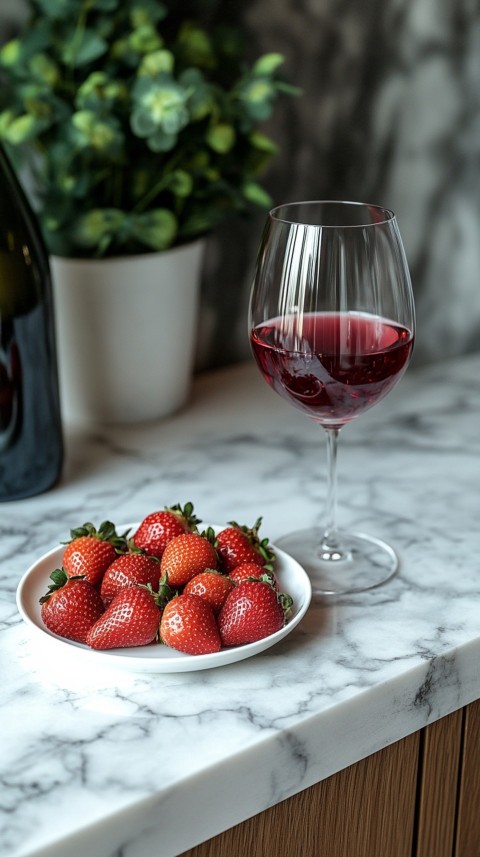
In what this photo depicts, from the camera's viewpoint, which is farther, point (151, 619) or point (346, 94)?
point (346, 94)

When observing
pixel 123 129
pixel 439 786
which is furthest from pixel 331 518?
pixel 123 129

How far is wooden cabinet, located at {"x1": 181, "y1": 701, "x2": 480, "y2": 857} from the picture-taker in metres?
0.74

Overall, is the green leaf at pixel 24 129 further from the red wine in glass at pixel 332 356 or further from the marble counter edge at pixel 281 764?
the marble counter edge at pixel 281 764

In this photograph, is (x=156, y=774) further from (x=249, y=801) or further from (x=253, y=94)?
(x=253, y=94)

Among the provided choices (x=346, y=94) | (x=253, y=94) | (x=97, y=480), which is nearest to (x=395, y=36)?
(x=346, y=94)

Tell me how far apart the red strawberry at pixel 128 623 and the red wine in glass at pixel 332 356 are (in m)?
0.21

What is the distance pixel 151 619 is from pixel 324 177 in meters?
0.94

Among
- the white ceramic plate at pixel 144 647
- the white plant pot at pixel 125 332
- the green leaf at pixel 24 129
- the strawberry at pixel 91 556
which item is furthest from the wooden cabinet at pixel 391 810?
the green leaf at pixel 24 129

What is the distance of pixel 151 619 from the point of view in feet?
2.43

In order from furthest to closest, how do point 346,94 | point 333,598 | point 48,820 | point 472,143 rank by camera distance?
point 472,143, point 346,94, point 333,598, point 48,820

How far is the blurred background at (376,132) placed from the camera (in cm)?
143

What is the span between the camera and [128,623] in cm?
73

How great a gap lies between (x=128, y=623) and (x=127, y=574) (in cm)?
6

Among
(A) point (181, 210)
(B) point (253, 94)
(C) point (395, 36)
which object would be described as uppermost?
(C) point (395, 36)
